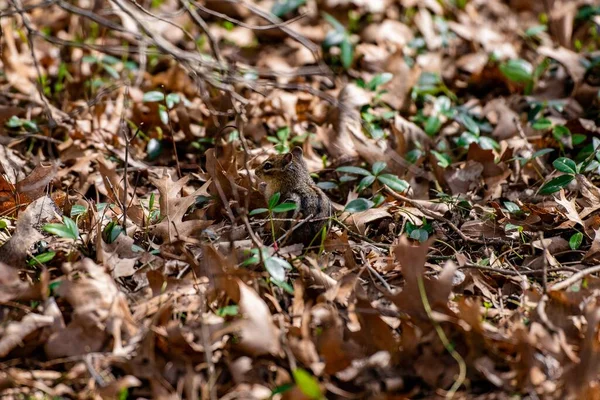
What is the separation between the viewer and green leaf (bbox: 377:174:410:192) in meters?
4.89

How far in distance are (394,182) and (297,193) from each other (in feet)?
2.44

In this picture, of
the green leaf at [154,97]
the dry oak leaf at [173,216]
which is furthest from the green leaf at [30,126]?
the dry oak leaf at [173,216]

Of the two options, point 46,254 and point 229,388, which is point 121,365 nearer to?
point 229,388

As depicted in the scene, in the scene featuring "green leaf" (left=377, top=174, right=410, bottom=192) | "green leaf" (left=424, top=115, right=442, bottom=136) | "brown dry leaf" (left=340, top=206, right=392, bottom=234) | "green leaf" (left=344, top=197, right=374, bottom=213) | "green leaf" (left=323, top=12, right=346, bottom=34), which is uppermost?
"green leaf" (left=323, top=12, right=346, bottom=34)

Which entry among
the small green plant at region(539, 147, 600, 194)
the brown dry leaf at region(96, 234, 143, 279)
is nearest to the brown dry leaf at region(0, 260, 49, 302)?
the brown dry leaf at region(96, 234, 143, 279)

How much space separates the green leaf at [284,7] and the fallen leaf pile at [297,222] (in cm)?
9

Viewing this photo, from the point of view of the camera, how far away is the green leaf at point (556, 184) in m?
4.67

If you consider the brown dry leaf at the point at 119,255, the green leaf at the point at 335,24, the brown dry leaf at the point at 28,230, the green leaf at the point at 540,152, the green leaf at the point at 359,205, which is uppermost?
the brown dry leaf at the point at 28,230

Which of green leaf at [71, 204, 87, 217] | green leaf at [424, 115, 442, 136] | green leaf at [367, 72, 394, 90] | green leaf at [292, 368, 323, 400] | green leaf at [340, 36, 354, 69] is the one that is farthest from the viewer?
green leaf at [340, 36, 354, 69]

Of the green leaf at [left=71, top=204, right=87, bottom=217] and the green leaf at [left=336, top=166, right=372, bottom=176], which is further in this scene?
the green leaf at [left=336, top=166, right=372, bottom=176]

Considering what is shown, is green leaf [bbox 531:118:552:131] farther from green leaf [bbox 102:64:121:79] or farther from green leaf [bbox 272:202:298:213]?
green leaf [bbox 102:64:121:79]

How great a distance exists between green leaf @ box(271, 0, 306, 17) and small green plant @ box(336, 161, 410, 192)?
280 cm

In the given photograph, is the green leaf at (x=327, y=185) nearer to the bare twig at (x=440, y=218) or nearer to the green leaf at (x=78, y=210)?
the bare twig at (x=440, y=218)

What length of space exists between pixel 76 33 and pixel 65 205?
3.15 m
